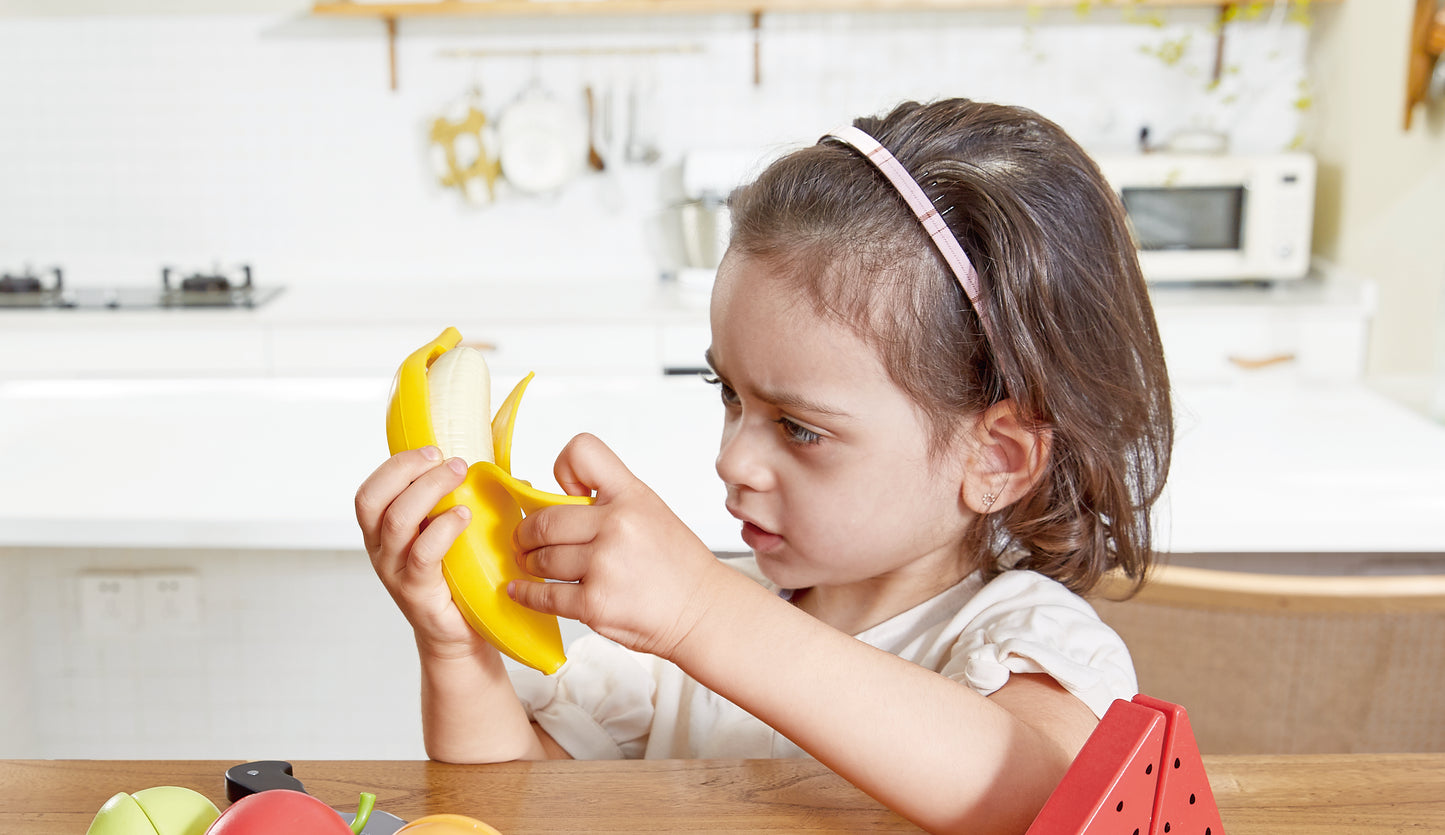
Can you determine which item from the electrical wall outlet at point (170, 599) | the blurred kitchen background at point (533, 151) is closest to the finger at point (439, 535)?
the electrical wall outlet at point (170, 599)

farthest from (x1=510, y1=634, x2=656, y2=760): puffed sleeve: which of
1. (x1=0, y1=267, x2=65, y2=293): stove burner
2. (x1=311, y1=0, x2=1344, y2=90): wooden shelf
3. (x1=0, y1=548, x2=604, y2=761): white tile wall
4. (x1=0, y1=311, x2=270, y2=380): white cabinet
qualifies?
(x1=0, y1=267, x2=65, y2=293): stove burner

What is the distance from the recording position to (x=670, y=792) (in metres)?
0.62

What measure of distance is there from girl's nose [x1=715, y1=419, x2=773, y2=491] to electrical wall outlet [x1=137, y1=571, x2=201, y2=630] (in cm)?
114

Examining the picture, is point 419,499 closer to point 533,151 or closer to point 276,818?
point 276,818

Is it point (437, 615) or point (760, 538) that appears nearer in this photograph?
point (437, 615)

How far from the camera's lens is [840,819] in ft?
1.98

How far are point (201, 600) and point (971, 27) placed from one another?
249cm

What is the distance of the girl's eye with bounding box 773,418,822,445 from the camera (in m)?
0.72

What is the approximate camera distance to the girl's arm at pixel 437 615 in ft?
1.98

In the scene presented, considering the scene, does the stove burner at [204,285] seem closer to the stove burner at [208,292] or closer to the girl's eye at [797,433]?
the stove burner at [208,292]

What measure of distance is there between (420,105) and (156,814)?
309 cm

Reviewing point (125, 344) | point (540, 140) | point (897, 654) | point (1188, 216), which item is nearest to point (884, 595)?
point (897, 654)

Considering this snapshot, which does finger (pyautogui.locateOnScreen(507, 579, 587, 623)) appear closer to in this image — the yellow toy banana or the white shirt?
the yellow toy banana

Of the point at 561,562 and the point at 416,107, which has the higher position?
the point at 416,107
